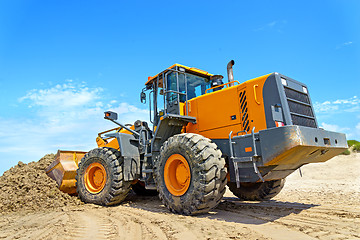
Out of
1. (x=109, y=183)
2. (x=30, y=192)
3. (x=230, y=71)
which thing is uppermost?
(x=230, y=71)

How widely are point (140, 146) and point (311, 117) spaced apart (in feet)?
14.6

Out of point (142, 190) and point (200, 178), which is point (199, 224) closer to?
point (200, 178)

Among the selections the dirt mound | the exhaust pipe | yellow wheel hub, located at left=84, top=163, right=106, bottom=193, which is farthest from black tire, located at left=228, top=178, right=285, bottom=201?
the dirt mound

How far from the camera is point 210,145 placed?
5223 mm

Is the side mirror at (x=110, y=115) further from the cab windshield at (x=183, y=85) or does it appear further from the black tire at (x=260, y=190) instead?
the black tire at (x=260, y=190)

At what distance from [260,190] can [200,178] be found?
2778 mm

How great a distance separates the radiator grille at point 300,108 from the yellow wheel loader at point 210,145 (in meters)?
0.02

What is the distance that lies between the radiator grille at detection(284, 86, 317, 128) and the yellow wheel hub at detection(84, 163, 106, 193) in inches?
206

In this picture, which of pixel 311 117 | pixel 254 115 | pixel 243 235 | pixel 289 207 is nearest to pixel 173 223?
pixel 243 235

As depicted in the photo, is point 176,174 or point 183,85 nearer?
point 176,174

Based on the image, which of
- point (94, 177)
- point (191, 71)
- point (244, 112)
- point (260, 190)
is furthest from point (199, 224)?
point (94, 177)

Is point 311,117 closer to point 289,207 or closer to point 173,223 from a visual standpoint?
point 289,207

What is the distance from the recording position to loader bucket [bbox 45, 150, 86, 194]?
799cm

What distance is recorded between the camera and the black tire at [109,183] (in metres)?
7.00
